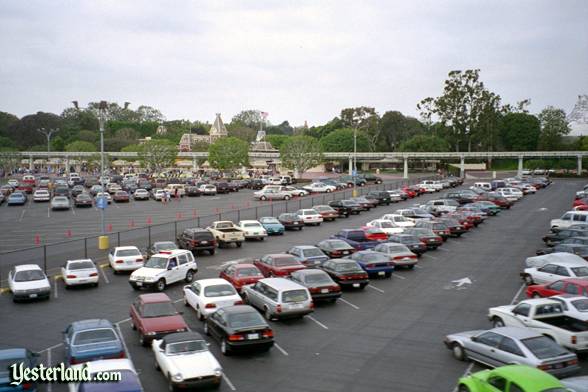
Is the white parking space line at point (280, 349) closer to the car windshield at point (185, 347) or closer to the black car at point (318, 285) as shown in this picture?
the car windshield at point (185, 347)

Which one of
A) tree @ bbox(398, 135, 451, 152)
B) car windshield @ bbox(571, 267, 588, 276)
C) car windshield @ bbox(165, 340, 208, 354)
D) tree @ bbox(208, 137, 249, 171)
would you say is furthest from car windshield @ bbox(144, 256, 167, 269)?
tree @ bbox(398, 135, 451, 152)

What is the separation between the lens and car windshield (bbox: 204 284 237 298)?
18312 millimetres

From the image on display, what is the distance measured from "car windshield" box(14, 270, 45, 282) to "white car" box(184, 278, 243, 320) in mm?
7310

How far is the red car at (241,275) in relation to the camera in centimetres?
2078

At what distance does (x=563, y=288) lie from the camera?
60.2 ft

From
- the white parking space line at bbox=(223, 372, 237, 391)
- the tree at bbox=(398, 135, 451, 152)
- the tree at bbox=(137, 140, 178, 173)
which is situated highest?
the tree at bbox=(398, 135, 451, 152)

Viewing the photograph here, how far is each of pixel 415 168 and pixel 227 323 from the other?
370 ft

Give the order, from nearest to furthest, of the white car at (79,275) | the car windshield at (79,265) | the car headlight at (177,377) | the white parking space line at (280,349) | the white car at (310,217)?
the car headlight at (177,377)
the white parking space line at (280,349)
the white car at (79,275)
the car windshield at (79,265)
the white car at (310,217)

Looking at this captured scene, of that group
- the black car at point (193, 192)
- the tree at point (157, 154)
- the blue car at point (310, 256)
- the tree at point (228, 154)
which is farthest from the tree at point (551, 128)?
the blue car at point (310, 256)

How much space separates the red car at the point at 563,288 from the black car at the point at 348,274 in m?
6.18

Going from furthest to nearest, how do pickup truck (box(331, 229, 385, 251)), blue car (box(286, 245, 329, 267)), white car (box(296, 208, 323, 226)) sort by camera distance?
white car (box(296, 208, 323, 226))
pickup truck (box(331, 229, 385, 251))
blue car (box(286, 245, 329, 267))

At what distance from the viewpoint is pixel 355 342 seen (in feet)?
53.0

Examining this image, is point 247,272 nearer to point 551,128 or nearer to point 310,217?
point 310,217

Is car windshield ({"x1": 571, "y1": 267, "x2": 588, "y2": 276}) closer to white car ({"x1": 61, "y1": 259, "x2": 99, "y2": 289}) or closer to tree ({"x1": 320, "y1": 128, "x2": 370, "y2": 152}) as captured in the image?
white car ({"x1": 61, "y1": 259, "x2": 99, "y2": 289})
